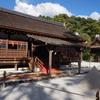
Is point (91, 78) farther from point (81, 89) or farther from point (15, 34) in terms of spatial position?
point (15, 34)

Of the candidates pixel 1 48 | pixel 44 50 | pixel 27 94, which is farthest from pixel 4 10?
pixel 27 94

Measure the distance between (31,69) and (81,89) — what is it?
255 inches

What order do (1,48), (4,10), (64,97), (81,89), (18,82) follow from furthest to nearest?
1. (4,10)
2. (1,48)
3. (18,82)
4. (81,89)
5. (64,97)

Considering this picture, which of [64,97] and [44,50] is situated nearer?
[64,97]

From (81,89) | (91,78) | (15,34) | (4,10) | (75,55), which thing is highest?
(4,10)

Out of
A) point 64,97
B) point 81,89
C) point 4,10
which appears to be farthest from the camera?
point 4,10

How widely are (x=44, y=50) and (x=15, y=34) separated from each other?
442 cm

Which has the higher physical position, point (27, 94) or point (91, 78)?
point (91, 78)

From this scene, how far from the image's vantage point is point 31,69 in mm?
11742

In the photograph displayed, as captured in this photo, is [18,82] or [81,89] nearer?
[81,89]

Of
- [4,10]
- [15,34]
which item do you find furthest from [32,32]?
[4,10]

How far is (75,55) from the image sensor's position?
1653 cm

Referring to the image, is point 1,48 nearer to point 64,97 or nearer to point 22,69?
point 22,69

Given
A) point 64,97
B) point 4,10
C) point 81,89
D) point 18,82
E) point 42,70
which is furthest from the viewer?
point 4,10
